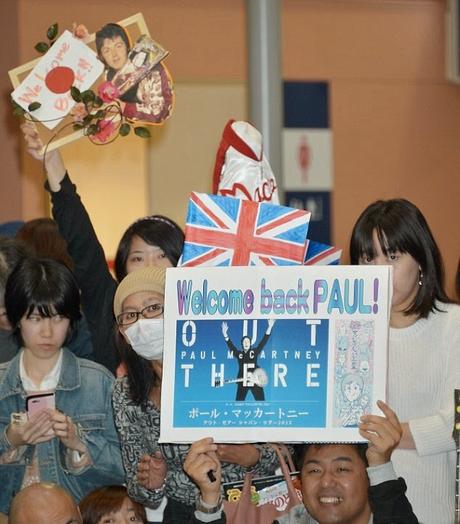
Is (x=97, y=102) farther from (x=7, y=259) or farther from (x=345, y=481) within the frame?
(x=345, y=481)

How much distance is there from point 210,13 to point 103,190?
1.50 m

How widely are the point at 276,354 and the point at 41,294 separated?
1030 mm

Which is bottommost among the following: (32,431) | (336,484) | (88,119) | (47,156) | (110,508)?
(110,508)

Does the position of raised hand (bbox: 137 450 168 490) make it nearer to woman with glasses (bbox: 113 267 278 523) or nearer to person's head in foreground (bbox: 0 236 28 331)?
woman with glasses (bbox: 113 267 278 523)

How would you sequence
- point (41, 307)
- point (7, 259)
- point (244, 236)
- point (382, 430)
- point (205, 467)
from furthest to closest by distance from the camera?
1. point (7, 259)
2. point (41, 307)
3. point (244, 236)
4. point (205, 467)
5. point (382, 430)

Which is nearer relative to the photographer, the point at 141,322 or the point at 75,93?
the point at 141,322

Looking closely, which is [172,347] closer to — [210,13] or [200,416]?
[200,416]

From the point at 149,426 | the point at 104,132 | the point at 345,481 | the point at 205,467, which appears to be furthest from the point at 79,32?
the point at 345,481

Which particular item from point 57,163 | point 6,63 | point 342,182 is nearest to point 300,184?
point 342,182

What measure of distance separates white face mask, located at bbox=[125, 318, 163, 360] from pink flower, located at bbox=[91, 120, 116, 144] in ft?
2.51

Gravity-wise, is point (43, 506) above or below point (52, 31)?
below

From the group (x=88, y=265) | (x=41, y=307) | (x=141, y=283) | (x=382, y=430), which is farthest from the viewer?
(x=88, y=265)

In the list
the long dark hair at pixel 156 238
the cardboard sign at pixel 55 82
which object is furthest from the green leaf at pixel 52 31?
the long dark hair at pixel 156 238

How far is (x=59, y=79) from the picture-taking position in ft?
11.6
